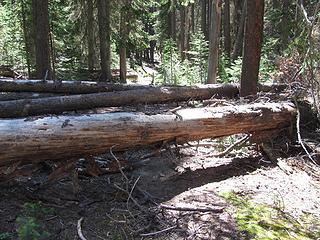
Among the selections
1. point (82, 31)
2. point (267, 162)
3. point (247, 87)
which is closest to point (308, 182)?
point (267, 162)

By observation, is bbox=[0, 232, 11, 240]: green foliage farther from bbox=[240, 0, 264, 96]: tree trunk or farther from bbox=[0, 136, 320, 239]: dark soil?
bbox=[240, 0, 264, 96]: tree trunk

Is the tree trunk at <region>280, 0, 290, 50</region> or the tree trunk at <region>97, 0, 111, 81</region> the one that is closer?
the tree trunk at <region>280, 0, 290, 50</region>

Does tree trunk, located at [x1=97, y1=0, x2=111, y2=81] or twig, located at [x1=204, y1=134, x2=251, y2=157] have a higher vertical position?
tree trunk, located at [x1=97, y1=0, x2=111, y2=81]

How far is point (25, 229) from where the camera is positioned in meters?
3.51

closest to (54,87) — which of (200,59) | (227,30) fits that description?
(200,59)

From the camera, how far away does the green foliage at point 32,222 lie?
11.6 feet

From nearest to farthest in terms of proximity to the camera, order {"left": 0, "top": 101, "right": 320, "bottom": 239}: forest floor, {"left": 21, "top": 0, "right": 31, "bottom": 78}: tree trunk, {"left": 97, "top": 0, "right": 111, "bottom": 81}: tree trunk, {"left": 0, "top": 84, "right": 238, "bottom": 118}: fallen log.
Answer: {"left": 0, "top": 101, "right": 320, "bottom": 239}: forest floor, {"left": 0, "top": 84, "right": 238, "bottom": 118}: fallen log, {"left": 97, "top": 0, "right": 111, "bottom": 81}: tree trunk, {"left": 21, "top": 0, "right": 31, "bottom": 78}: tree trunk

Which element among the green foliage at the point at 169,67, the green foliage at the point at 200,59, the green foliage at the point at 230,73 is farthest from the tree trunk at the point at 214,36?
the green foliage at the point at 169,67

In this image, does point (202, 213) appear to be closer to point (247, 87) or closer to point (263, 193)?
point (263, 193)

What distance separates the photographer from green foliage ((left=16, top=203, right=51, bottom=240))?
11.6 feet

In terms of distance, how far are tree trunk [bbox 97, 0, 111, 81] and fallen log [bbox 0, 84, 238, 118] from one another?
10.8 metres

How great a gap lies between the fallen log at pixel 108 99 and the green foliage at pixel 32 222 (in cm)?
334

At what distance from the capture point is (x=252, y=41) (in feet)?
27.5

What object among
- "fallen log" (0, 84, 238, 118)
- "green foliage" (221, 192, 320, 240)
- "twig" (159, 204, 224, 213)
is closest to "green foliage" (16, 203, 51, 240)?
"twig" (159, 204, 224, 213)
